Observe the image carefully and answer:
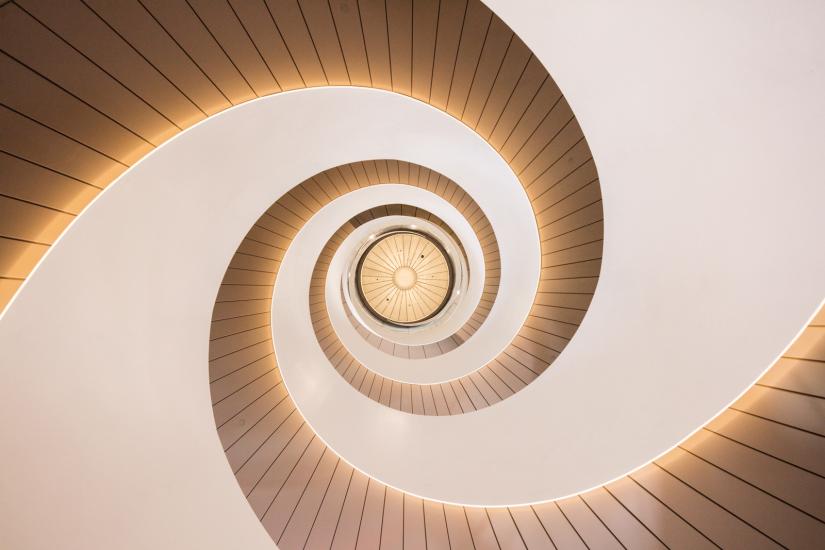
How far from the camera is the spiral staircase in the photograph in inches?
62.8

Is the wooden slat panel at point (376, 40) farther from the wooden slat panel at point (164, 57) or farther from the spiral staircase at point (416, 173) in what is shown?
the wooden slat panel at point (164, 57)

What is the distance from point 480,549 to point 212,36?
4.01 m

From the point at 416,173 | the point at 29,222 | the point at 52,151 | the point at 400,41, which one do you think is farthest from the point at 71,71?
the point at 416,173

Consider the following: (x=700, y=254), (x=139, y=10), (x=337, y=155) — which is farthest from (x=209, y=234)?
(x=700, y=254)

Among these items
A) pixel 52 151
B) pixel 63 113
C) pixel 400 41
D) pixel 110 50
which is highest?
pixel 400 41

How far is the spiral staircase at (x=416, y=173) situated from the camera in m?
1.60

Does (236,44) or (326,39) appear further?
(326,39)

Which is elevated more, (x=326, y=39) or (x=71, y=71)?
(x=326, y=39)

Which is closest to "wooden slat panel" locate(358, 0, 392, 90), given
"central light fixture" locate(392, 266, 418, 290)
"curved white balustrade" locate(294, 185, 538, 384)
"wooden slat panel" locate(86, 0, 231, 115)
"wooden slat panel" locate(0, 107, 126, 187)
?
"wooden slat panel" locate(86, 0, 231, 115)

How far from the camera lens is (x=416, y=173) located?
12.8 feet

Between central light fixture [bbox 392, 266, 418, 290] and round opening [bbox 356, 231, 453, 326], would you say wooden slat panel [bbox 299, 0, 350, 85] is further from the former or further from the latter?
central light fixture [bbox 392, 266, 418, 290]

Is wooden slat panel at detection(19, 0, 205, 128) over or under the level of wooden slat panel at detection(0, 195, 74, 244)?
over

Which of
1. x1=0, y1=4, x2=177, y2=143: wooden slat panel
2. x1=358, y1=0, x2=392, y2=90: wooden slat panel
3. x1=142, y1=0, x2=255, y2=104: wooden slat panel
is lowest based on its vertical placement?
x1=0, y1=4, x2=177, y2=143: wooden slat panel

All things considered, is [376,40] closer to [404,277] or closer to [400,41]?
[400,41]
